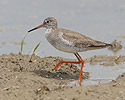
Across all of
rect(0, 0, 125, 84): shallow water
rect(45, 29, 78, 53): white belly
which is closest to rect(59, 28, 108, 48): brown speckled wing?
rect(45, 29, 78, 53): white belly

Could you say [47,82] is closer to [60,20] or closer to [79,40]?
[79,40]

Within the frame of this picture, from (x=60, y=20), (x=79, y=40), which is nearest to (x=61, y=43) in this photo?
(x=79, y=40)

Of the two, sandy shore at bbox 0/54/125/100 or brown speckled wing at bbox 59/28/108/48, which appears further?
brown speckled wing at bbox 59/28/108/48

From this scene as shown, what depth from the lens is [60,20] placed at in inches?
574

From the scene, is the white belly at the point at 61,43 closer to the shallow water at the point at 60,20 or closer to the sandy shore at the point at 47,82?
the sandy shore at the point at 47,82

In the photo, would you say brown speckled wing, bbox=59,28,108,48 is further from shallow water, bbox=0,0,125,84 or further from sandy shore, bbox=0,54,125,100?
shallow water, bbox=0,0,125,84

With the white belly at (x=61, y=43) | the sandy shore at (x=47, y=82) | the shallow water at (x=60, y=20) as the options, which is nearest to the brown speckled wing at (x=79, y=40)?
the white belly at (x=61, y=43)

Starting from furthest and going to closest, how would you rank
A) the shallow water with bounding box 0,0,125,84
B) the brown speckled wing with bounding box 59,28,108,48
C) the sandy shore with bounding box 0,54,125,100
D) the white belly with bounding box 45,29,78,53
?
the shallow water with bounding box 0,0,125,84 → the brown speckled wing with bounding box 59,28,108,48 → the white belly with bounding box 45,29,78,53 → the sandy shore with bounding box 0,54,125,100

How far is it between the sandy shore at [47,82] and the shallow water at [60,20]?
1640mm

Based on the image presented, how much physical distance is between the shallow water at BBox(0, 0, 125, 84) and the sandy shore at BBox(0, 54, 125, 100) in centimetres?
164

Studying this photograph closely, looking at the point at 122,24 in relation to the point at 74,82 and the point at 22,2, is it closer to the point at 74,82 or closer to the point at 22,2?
the point at 22,2

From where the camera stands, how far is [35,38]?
12977 mm

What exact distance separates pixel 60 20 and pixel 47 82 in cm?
643

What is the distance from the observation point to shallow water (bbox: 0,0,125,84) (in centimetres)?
1229
